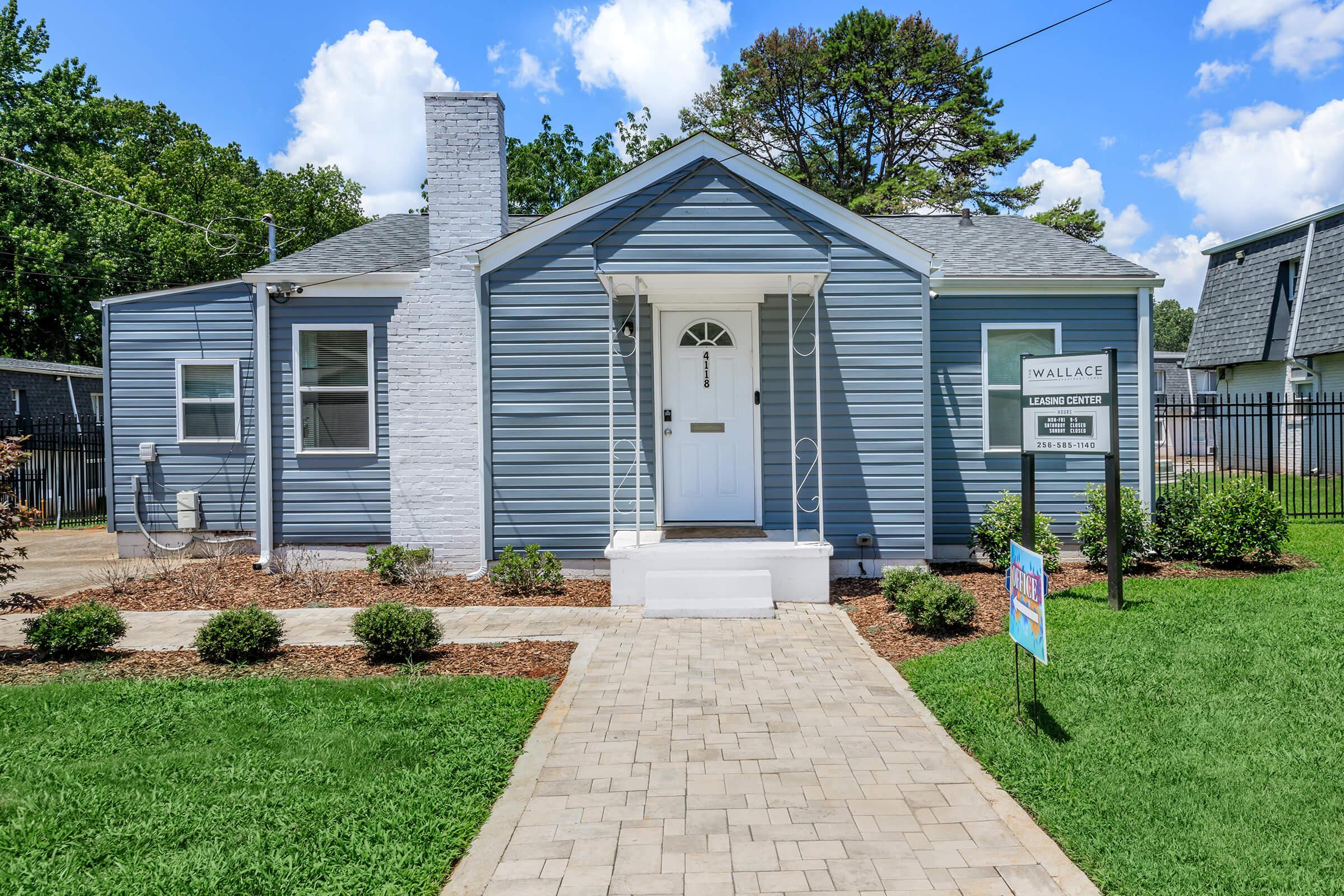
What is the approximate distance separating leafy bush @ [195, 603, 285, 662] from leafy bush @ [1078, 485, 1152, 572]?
28.2 ft

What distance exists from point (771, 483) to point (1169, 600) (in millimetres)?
4102

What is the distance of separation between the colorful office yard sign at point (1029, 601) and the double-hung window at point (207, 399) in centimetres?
1017

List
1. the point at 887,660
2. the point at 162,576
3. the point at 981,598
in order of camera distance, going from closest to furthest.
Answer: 1. the point at 887,660
2. the point at 981,598
3. the point at 162,576

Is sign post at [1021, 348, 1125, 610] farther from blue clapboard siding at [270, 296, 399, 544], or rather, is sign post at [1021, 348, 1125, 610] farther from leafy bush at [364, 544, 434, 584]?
blue clapboard siding at [270, 296, 399, 544]

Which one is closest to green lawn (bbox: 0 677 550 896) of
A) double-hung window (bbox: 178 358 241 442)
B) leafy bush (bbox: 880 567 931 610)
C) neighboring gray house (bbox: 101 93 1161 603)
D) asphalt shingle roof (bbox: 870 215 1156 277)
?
neighboring gray house (bbox: 101 93 1161 603)

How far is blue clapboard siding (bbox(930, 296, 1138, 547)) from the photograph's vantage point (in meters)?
10.6

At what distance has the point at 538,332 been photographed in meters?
9.63

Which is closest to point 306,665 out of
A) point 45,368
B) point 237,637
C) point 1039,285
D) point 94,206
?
point 237,637

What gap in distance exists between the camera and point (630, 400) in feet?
31.5

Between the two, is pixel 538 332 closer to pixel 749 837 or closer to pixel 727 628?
pixel 727 628

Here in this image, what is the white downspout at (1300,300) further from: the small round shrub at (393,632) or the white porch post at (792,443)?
the small round shrub at (393,632)

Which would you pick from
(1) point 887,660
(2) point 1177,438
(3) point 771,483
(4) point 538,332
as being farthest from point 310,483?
(2) point 1177,438

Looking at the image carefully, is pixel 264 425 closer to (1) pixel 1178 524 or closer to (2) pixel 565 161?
(1) pixel 1178 524

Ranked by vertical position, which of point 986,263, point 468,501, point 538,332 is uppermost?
point 986,263
